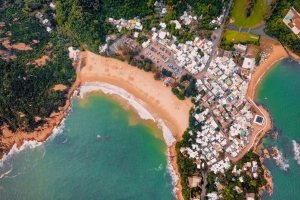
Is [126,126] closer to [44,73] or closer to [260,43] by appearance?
[44,73]

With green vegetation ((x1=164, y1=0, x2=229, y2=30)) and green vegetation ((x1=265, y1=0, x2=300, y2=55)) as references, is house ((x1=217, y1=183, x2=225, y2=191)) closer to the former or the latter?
green vegetation ((x1=265, y1=0, x2=300, y2=55))

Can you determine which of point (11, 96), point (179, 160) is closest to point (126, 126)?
point (179, 160)

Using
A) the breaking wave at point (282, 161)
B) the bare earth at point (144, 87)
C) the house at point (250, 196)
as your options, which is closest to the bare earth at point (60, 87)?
the bare earth at point (144, 87)

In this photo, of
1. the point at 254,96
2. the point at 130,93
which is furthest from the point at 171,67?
the point at 254,96

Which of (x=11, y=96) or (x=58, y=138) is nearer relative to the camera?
(x=11, y=96)

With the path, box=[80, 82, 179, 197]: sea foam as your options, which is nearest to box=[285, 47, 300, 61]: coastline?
box=[80, 82, 179, 197]: sea foam

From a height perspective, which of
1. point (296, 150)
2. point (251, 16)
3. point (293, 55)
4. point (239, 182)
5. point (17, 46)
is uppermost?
point (251, 16)

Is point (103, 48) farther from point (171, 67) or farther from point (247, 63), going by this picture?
point (247, 63)
